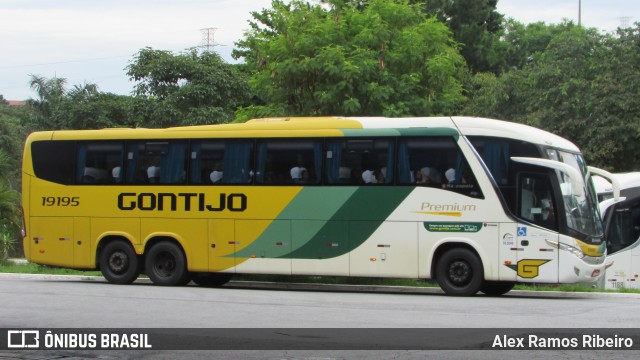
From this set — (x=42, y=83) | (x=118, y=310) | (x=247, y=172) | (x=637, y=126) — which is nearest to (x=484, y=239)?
(x=247, y=172)

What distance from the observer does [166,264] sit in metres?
21.1

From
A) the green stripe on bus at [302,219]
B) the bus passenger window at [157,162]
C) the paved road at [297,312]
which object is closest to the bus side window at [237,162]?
the bus passenger window at [157,162]

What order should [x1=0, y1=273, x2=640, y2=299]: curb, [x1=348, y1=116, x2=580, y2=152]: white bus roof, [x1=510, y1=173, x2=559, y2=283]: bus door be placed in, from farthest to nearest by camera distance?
1. [x1=0, y1=273, x2=640, y2=299]: curb
2. [x1=348, y1=116, x2=580, y2=152]: white bus roof
3. [x1=510, y1=173, x2=559, y2=283]: bus door

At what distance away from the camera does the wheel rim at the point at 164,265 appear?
826 inches

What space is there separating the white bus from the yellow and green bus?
24.3 ft

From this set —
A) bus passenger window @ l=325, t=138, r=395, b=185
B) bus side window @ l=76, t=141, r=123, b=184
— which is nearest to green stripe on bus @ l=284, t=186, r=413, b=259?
bus passenger window @ l=325, t=138, r=395, b=185

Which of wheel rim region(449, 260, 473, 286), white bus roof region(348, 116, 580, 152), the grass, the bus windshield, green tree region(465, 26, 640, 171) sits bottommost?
the grass

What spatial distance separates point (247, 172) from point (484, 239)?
5244mm

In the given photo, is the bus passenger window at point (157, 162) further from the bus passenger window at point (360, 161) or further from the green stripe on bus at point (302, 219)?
the bus passenger window at point (360, 161)

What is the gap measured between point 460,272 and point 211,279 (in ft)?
21.6

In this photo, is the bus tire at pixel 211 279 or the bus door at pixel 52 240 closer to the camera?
the bus door at pixel 52 240

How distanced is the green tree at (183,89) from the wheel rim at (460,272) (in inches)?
796

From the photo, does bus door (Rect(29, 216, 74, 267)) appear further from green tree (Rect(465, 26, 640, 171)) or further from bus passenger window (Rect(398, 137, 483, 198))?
green tree (Rect(465, 26, 640, 171))

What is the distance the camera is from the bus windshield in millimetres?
17906
